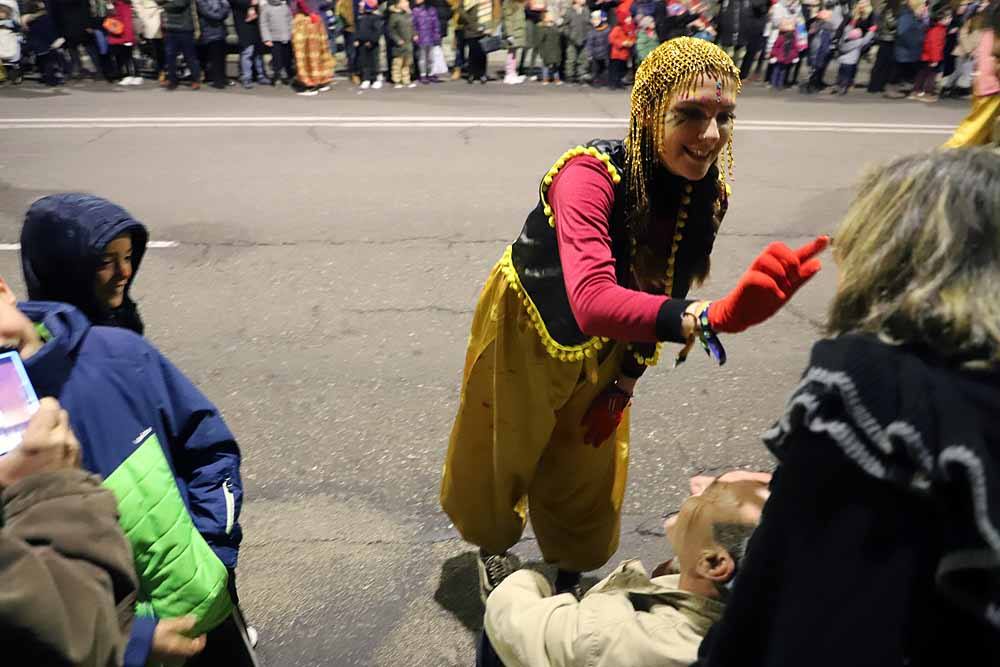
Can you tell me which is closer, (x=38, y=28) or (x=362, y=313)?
(x=362, y=313)

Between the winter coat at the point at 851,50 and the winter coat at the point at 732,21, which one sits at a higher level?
the winter coat at the point at 732,21

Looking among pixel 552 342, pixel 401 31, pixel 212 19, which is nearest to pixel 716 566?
pixel 552 342

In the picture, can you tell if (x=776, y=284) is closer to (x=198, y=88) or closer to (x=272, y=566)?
(x=272, y=566)

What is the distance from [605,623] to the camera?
4.99 ft

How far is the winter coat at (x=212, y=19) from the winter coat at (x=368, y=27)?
1.74 meters

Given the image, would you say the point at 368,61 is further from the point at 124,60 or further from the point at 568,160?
the point at 568,160

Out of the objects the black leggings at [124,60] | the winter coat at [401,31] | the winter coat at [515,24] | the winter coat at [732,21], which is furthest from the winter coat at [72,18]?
the winter coat at [732,21]

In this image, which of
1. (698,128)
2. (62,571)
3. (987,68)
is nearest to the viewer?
(62,571)

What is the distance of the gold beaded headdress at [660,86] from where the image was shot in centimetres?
185

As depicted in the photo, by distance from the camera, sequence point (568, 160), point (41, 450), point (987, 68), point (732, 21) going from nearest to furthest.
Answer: point (41, 450) → point (568, 160) → point (987, 68) → point (732, 21)

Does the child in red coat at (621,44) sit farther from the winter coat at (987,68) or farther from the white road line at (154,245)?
the winter coat at (987,68)

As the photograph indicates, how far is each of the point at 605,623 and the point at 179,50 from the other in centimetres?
1100

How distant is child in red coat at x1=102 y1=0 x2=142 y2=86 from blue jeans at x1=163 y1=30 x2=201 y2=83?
0.54 meters

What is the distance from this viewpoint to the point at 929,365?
3.19 feet
